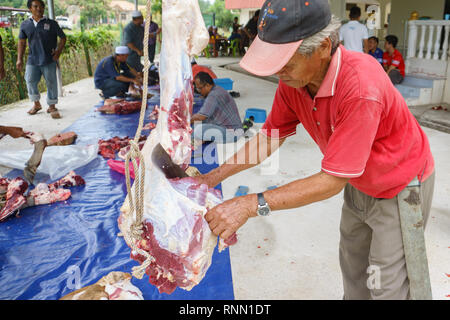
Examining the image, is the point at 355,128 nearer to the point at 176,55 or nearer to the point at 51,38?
the point at 176,55

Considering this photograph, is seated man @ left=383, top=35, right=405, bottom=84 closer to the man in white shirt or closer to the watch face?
the man in white shirt

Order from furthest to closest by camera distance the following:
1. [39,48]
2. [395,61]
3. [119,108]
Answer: [395,61], [119,108], [39,48]

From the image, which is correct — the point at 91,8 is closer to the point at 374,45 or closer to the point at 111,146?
the point at 374,45

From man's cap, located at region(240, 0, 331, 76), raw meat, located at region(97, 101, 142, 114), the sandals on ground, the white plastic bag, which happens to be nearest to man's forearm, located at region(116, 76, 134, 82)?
raw meat, located at region(97, 101, 142, 114)

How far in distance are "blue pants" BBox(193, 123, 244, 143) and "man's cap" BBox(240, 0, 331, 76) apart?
4.05 m

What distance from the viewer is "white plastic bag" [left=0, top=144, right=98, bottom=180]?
4285 mm

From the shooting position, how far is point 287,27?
4.17 ft

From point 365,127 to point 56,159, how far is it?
3.97 metres

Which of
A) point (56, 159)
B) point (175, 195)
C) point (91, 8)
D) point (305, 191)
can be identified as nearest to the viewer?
point (305, 191)

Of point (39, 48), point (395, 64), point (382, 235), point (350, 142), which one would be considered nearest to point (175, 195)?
point (350, 142)

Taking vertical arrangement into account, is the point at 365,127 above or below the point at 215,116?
above

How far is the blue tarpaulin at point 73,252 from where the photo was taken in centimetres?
242

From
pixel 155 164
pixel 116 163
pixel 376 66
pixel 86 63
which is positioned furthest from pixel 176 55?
pixel 86 63

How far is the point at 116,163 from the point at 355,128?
11.4ft
